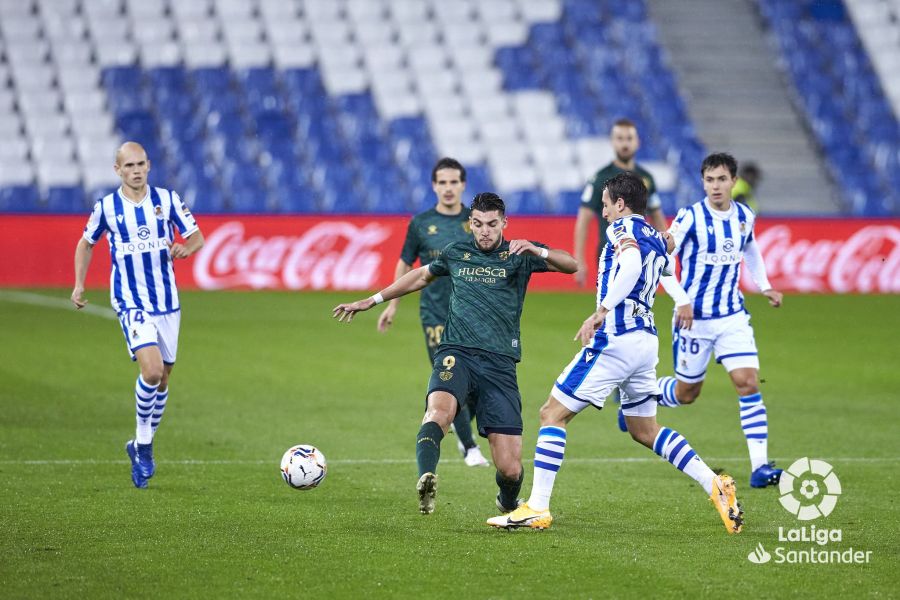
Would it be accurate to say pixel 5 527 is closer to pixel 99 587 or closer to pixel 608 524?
pixel 99 587

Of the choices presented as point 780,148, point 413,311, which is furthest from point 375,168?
point 780,148

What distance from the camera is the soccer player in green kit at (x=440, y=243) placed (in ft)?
30.6

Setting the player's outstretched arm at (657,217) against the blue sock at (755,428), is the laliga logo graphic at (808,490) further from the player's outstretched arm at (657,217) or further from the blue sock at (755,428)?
the player's outstretched arm at (657,217)

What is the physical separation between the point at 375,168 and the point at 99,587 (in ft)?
61.2

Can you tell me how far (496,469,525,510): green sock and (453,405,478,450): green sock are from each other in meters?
1.90

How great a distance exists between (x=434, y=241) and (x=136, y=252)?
204 centimetres

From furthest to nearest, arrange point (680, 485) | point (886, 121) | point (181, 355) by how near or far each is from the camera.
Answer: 1. point (886, 121)
2. point (181, 355)
3. point (680, 485)

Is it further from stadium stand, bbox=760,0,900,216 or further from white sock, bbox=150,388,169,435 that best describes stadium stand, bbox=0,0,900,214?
white sock, bbox=150,388,169,435

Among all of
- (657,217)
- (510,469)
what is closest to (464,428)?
(510,469)

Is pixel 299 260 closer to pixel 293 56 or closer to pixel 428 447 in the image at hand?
pixel 293 56

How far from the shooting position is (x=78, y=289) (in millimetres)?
8836

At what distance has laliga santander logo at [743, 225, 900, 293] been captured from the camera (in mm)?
21812

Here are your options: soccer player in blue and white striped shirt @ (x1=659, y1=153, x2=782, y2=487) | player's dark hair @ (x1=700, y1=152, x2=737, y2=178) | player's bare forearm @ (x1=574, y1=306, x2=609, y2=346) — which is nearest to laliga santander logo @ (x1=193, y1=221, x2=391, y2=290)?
soccer player in blue and white striped shirt @ (x1=659, y1=153, x2=782, y2=487)

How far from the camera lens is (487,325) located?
7438mm
